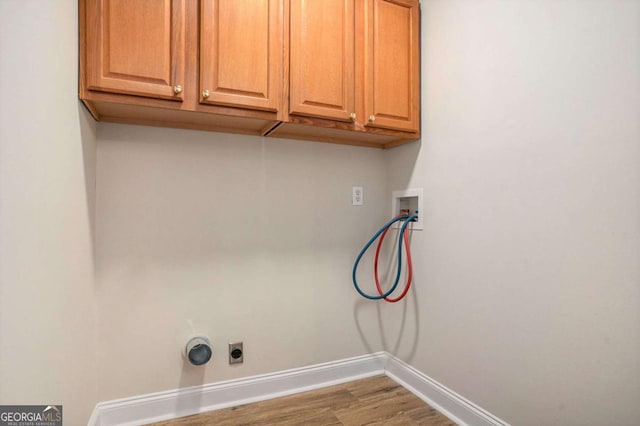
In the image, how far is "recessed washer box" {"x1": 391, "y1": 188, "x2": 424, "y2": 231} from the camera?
1938mm

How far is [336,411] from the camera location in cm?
174

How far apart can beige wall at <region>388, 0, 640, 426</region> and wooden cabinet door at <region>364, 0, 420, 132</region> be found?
0.29ft

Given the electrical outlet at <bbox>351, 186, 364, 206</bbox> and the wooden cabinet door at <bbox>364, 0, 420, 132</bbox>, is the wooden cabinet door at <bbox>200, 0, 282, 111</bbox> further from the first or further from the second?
the electrical outlet at <bbox>351, 186, 364, 206</bbox>

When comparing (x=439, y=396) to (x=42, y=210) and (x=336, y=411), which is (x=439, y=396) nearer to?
(x=336, y=411)

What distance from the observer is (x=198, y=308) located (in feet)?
5.75

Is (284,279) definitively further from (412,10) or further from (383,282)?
(412,10)

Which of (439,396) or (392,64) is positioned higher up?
(392,64)

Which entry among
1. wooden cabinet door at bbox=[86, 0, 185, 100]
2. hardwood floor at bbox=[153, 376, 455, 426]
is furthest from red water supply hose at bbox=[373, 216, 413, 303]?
wooden cabinet door at bbox=[86, 0, 185, 100]

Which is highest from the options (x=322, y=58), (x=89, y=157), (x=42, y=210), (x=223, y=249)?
(x=322, y=58)

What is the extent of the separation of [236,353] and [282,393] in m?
0.38

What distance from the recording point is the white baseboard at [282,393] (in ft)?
5.23

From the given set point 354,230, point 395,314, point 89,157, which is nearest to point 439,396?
point 395,314

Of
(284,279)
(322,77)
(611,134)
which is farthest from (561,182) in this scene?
(284,279)

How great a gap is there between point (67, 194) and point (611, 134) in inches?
74.6
